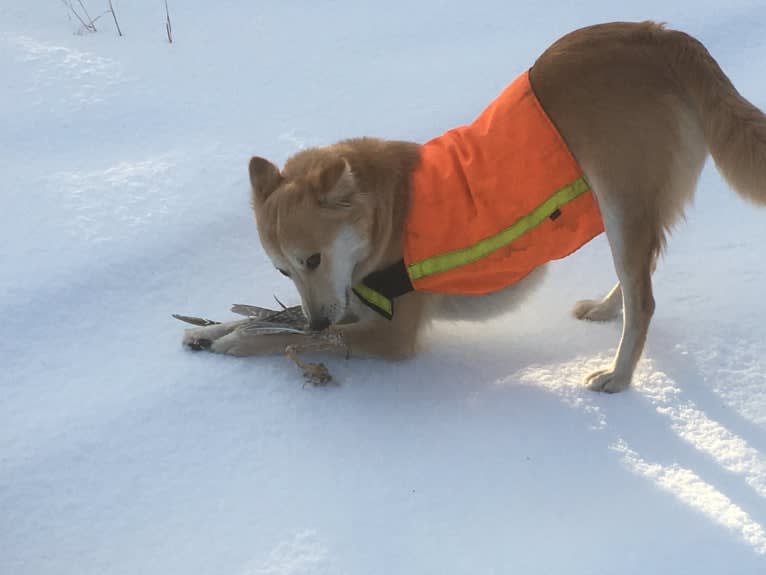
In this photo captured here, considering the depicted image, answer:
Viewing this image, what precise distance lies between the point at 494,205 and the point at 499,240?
0.12m

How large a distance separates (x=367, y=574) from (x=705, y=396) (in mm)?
1278

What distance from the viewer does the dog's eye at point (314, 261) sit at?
2611mm

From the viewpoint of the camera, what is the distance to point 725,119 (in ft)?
8.00

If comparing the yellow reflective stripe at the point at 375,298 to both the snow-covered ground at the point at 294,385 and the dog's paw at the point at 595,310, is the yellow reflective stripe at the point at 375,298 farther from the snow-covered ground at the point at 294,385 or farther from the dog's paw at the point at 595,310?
the dog's paw at the point at 595,310

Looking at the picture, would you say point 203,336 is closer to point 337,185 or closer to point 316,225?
point 316,225

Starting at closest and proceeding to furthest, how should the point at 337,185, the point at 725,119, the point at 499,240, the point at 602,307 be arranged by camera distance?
the point at 725,119, the point at 337,185, the point at 499,240, the point at 602,307

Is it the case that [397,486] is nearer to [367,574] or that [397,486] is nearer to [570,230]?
[367,574]

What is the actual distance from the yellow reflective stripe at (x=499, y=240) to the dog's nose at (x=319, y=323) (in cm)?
32

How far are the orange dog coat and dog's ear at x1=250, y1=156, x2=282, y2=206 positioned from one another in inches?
17.5

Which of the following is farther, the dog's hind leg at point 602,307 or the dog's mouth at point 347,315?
the dog's hind leg at point 602,307

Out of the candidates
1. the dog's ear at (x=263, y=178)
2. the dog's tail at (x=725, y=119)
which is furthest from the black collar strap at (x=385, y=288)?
the dog's tail at (x=725, y=119)

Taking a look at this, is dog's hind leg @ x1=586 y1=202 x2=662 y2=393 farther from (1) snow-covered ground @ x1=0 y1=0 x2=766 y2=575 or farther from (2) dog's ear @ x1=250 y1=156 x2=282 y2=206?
(2) dog's ear @ x1=250 y1=156 x2=282 y2=206

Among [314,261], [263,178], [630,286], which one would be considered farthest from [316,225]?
[630,286]

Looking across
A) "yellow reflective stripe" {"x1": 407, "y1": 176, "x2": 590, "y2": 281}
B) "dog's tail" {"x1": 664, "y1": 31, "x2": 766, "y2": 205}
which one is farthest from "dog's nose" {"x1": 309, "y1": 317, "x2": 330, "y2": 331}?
"dog's tail" {"x1": 664, "y1": 31, "x2": 766, "y2": 205}
